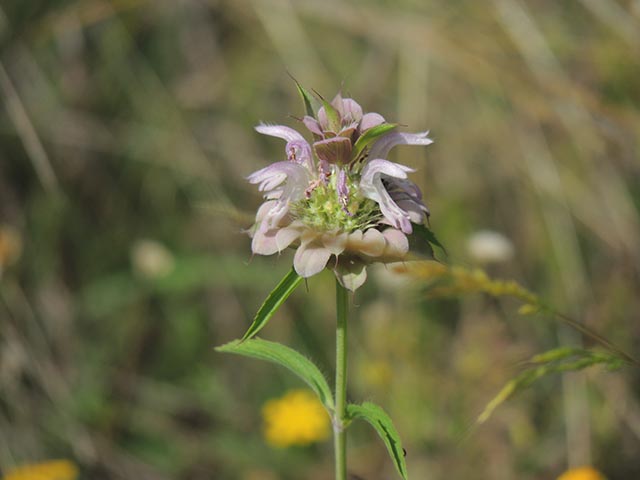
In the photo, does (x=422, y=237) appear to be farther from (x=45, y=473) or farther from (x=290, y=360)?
(x=45, y=473)

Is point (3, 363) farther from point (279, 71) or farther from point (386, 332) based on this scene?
point (279, 71)

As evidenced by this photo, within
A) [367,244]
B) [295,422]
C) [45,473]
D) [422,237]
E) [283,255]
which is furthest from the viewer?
[283,255]

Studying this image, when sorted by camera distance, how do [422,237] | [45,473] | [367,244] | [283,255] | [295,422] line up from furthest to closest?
[283,255] → [295,422] → [45,473] → [422,237] → [367,244]

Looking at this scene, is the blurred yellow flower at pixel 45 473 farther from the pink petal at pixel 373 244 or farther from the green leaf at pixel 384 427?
the pink petal at pixel 373 244

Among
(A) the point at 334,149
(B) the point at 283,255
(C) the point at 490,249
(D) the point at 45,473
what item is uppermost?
(B) the point at 283,255

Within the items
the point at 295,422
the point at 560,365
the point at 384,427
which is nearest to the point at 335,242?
the point at 384,427

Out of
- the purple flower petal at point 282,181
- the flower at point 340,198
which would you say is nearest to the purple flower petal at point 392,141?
the flower at point 340,198
